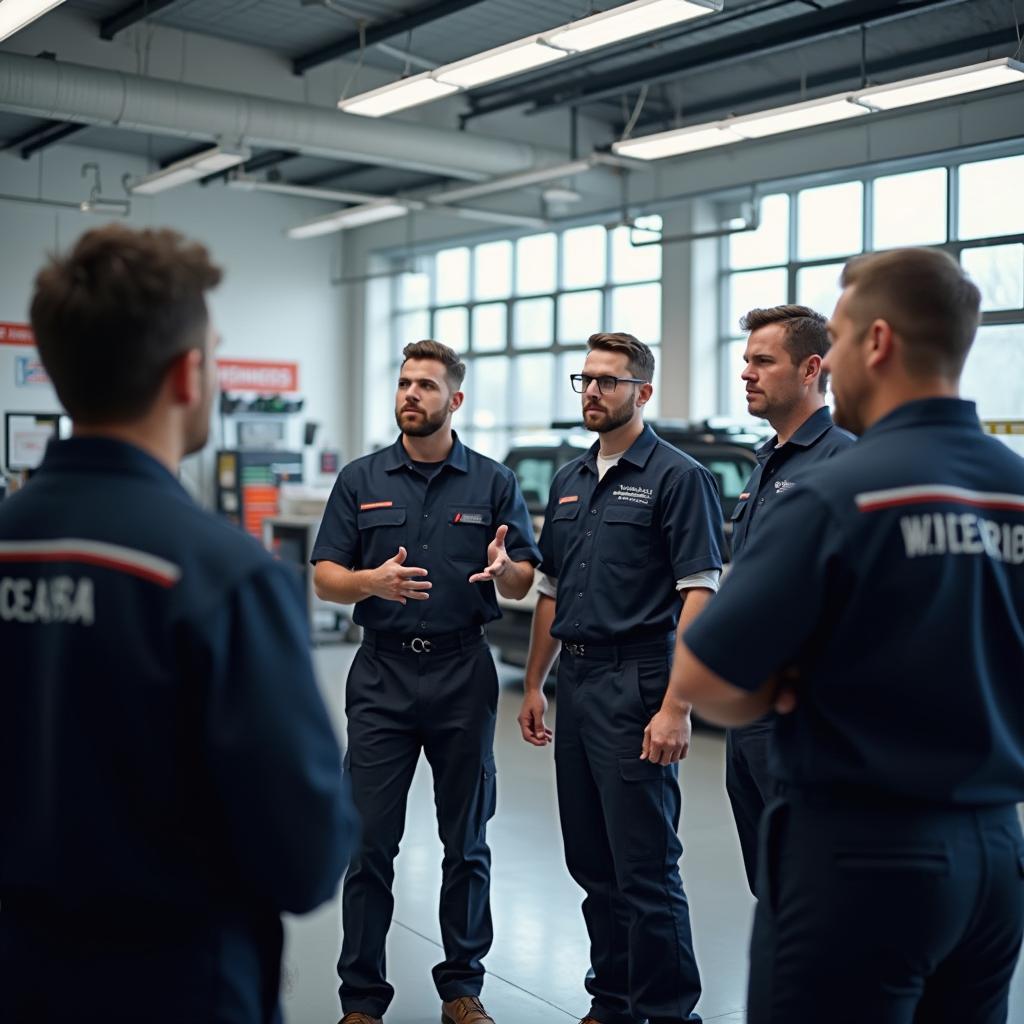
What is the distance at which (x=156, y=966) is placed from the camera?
1.29 meters

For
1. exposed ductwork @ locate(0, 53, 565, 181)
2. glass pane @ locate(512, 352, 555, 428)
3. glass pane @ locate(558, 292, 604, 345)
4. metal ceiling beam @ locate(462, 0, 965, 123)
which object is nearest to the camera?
metal ceiling beam @ locate(462, 0, 965, 123)

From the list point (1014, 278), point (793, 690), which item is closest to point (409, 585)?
point (793, 690)

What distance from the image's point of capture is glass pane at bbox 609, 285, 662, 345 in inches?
482

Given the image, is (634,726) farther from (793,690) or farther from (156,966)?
(156,966)

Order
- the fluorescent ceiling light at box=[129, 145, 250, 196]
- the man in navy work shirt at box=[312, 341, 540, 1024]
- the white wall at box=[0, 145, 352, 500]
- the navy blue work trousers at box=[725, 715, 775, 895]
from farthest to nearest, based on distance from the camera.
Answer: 1. the white wall at box=[0, 145, 352, 500]
2. the fluorescent ceiling light at box=[129, 145, 250, 196]
3. the man in navy work shirt at box=[312, 341, 540, 1024]
4. the navy blue work trousers at box=[725, 715, 775, 895]

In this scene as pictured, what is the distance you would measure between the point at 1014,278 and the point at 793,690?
9.07 m

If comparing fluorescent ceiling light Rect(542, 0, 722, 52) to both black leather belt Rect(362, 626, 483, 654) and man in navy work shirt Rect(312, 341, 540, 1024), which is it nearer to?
man in navy work shirt Rect(312, 341, 540, 1024)

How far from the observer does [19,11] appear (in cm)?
658

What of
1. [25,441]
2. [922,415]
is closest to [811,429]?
[922,415]

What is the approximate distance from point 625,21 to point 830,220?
4.97 meters

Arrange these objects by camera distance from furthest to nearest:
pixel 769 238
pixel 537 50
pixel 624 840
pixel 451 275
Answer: pixel 451 275
pixel 769 238
pixel 537 50
pixel 624 840

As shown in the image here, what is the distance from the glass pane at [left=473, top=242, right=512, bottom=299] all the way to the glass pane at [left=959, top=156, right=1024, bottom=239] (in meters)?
5.45

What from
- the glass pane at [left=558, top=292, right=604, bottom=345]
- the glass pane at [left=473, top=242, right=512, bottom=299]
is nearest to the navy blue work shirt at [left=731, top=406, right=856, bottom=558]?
the glass pane at [left=558, top=292, right=604, bottom=345]

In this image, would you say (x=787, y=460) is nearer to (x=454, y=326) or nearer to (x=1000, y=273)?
(x=1000, y=273)
